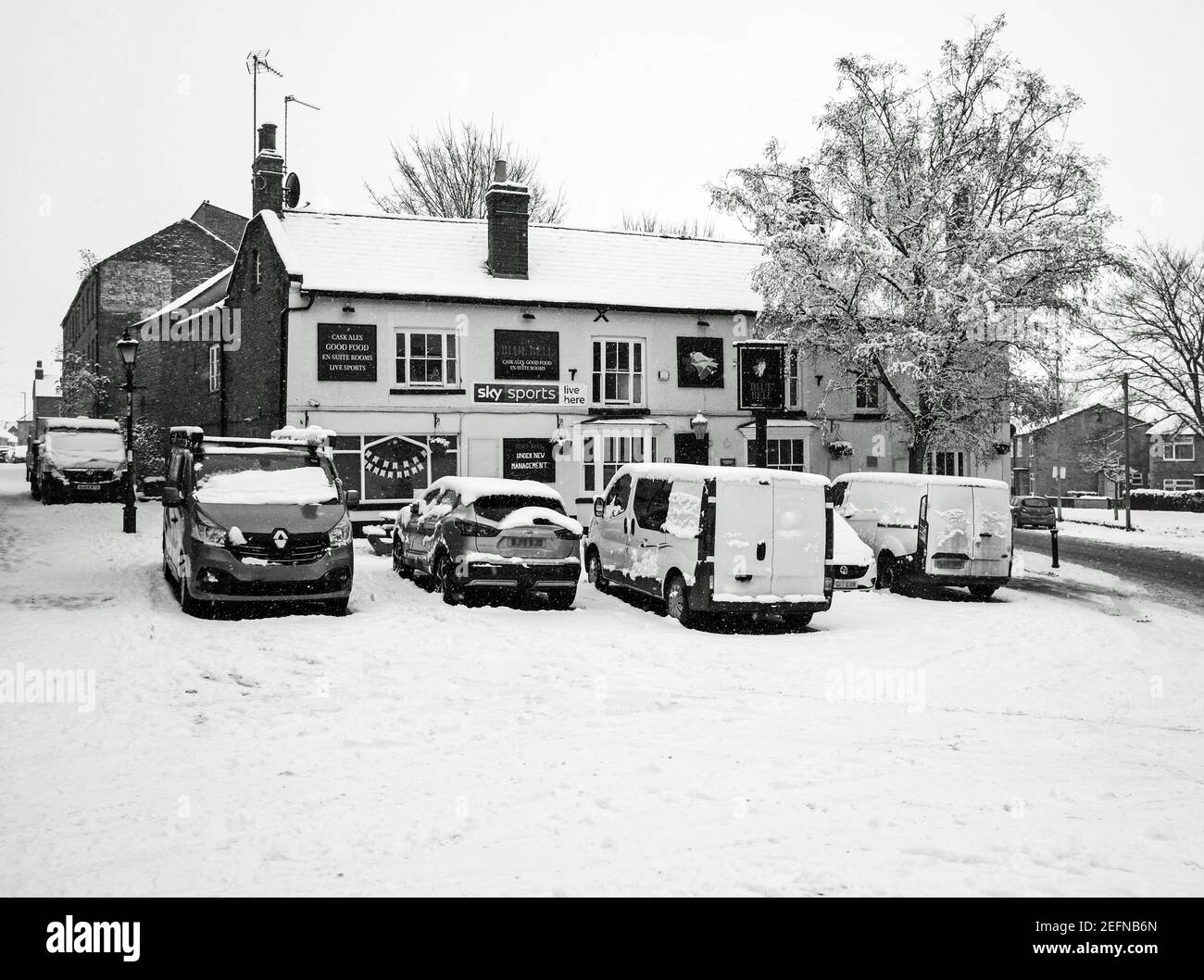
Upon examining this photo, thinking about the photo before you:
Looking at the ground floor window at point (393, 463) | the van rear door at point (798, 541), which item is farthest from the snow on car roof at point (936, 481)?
the ground floor window at point (393, 463)

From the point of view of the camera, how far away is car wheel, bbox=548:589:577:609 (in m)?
13.5

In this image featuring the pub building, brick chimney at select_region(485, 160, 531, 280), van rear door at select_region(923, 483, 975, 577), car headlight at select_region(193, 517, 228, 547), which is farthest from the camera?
brick chimney at select_region(485, 160, 531, 280)

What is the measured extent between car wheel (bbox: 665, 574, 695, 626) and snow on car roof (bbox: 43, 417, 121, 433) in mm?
19213

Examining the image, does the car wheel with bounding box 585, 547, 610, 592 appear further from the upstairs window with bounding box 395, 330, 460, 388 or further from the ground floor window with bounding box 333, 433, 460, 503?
the upstairs window with bounding box 395, 330, 460, 388

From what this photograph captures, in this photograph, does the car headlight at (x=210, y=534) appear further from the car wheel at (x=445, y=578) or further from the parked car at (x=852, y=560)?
the parked car at (x=852, y=560)

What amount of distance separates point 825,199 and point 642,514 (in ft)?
40.9

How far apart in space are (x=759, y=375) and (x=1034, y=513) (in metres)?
13.8

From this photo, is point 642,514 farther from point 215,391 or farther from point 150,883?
point 215,391

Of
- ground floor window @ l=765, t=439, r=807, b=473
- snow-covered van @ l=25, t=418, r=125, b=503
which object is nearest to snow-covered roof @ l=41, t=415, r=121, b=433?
snow-covered van @ l=25, t=418, r=125, b=503

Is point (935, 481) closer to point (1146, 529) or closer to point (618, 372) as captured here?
point (618, 372)

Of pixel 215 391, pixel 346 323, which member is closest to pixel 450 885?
pixel 346 323

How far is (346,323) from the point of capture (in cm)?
2303

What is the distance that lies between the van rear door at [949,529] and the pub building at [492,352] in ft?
29.2

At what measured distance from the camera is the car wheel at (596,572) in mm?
15727
